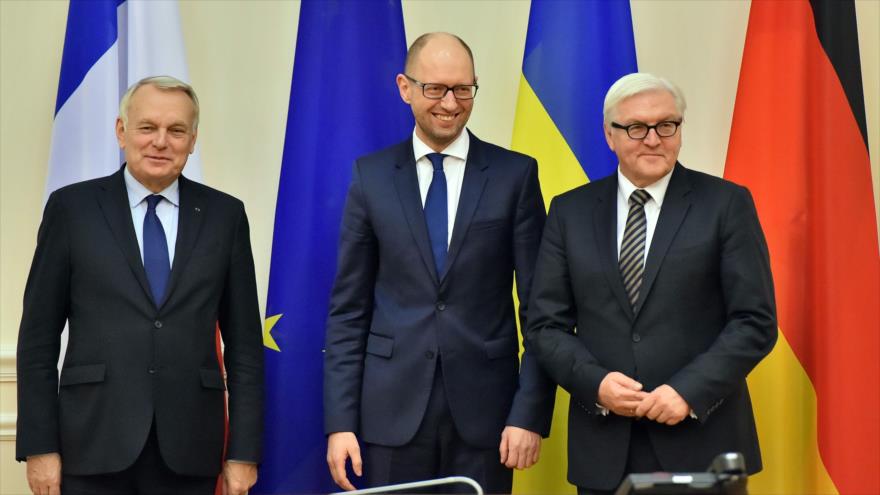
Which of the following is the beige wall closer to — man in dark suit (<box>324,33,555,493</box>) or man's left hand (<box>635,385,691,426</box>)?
man in dark suit (<box>324,33,555,493</box>)

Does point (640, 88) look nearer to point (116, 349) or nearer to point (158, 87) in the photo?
point (158, 87)

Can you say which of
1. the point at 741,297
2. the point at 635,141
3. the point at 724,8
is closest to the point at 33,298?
the point at 635,141

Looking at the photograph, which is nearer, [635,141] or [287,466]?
[635,141]

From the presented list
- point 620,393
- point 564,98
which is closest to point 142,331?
point 620,393

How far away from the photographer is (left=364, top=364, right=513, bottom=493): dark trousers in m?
2.90

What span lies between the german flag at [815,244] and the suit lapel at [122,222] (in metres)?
1.82

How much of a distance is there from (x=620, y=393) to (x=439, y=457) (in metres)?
0.55

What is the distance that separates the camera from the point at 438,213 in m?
3.01

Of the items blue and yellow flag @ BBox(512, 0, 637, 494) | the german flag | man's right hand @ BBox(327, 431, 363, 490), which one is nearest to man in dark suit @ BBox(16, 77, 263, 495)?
man's right hand @ BBox(327, 431, 363, 490)

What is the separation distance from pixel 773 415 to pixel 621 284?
3.14 feet

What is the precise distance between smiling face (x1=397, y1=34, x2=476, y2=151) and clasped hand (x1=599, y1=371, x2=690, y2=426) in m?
0.80

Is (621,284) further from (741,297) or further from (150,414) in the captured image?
(150,414)

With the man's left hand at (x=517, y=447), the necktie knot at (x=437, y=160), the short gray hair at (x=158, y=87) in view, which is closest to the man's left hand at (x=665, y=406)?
the man's left hand at (x=517, y=447)

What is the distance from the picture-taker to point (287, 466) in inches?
136
